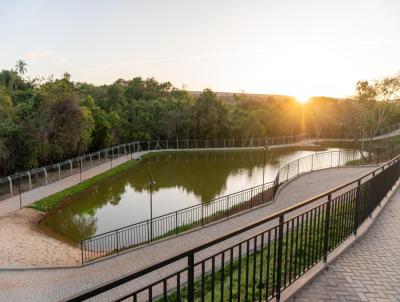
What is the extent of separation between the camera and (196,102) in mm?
47688

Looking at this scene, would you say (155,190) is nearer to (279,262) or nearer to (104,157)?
(104,157)

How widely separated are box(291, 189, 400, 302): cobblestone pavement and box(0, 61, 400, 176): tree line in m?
24.6

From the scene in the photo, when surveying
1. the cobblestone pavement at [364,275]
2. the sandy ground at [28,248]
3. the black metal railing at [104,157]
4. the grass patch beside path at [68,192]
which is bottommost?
the sandy ground at [28,248]

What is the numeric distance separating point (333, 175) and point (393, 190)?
28.8ft

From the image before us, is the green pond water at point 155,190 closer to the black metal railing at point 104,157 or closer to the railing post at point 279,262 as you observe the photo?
the black metal railing at point 104,157

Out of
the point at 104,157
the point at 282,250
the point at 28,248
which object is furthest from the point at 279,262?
the point at 104,157

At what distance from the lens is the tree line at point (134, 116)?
26.4 meters

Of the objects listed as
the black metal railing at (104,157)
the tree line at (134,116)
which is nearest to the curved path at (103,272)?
the black metal railing at (104,157)

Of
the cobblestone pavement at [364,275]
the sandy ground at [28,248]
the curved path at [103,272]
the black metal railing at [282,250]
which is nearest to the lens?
the black metal railing at [282,250]

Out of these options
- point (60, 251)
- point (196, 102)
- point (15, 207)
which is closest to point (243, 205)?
point (60, 251)

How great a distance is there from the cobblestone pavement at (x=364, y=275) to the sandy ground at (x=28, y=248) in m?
9.31

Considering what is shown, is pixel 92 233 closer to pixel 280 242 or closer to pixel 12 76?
pixel 280 242

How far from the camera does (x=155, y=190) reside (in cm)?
2300

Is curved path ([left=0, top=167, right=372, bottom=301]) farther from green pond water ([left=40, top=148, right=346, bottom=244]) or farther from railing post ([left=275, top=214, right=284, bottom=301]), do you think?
green pond water ([left=40, top=148, right=346, bottom=244])
